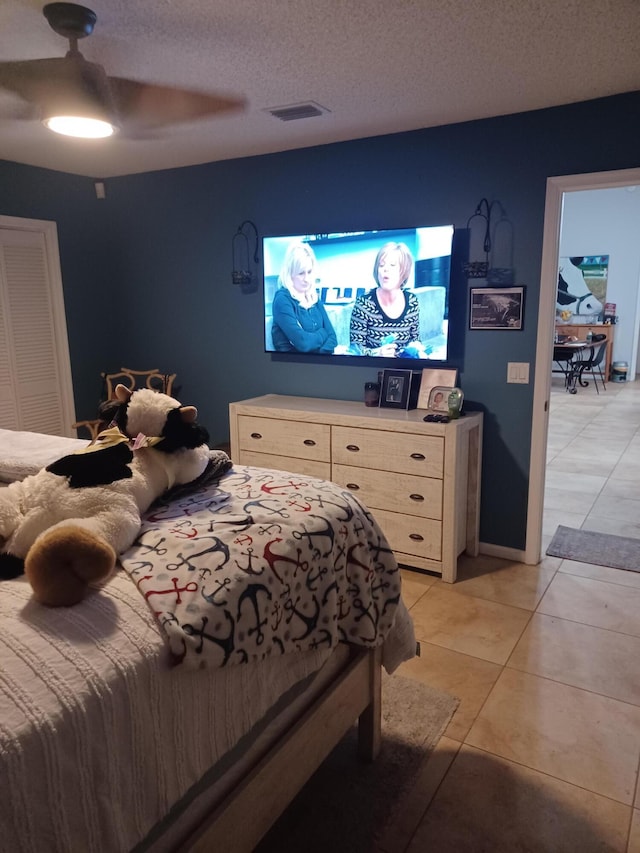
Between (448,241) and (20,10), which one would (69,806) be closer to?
(20,10)

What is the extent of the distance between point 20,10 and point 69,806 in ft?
7.40

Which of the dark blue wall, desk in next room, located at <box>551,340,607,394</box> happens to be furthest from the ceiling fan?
desk in next room, located at <box>551,340,607,394</box>

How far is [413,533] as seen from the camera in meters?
3.20

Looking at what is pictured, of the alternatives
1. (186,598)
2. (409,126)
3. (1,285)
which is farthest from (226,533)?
(1,285)

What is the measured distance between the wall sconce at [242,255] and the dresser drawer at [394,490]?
151 centimetres

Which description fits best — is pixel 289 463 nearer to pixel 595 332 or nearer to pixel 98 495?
pixel 98 495

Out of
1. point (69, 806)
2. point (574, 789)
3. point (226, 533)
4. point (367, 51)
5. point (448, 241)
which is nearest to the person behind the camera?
point (69, 806)

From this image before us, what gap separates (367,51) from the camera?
2.27 metres

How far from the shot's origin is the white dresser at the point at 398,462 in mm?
3064

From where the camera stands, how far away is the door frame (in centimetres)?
289

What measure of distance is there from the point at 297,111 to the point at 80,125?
1.19m

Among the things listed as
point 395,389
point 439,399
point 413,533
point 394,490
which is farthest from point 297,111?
point 413,533

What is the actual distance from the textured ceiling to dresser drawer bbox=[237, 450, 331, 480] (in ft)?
6.01

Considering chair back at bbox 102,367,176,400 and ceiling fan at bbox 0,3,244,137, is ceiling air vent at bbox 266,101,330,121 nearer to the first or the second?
Answer: ceiling fan at bbox 0,3,244,137
